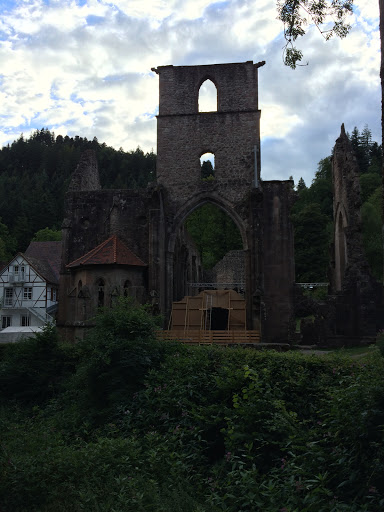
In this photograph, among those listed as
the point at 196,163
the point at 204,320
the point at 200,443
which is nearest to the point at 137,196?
the point at 196,163

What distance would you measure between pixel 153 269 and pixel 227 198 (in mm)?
5018

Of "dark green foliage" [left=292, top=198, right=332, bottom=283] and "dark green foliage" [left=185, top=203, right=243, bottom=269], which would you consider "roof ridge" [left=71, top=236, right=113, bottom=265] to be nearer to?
"dark green foliage" [left=292, top=198, right=332, bottom=283]

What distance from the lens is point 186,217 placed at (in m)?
24.7

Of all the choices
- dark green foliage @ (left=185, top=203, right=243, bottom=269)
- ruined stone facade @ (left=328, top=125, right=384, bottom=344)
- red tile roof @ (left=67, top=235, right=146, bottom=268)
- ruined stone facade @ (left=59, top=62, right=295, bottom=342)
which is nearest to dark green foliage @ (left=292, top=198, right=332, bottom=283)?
dark green foliage @ (left=185, top=203, right=243, bottom=269)

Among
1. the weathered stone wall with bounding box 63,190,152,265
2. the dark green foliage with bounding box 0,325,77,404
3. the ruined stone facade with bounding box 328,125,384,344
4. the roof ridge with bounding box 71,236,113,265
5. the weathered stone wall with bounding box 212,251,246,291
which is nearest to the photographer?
the dark green foliage with bounding box 0,325,77,404

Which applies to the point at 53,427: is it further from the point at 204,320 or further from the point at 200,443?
the point at 204,320

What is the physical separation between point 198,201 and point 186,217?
98cm

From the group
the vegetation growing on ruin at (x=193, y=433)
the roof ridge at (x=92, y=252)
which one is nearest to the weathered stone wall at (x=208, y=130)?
the roof ridge at (x=92, y=252)

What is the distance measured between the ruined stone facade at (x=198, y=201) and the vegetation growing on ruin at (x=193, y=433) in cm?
1007

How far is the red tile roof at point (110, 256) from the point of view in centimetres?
2162

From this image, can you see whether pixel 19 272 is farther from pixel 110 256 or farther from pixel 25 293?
pixel 110 256

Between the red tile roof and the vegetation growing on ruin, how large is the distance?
864 cm

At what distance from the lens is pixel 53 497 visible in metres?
7.19

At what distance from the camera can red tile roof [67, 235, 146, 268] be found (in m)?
21.6
